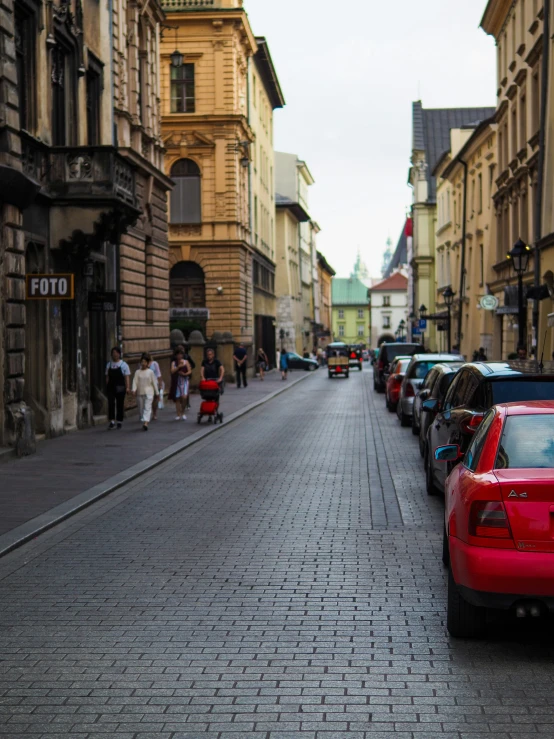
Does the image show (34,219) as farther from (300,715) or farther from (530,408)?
(300,715)

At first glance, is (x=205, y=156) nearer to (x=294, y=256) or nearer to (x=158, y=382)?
(x=158, y=382)

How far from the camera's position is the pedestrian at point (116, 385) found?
73.8 ft

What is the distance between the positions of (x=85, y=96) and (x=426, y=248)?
6449 centimetres

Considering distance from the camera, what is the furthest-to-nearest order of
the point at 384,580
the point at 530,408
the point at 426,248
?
the point at 426,248
the point at 384,580
the point at 530,408

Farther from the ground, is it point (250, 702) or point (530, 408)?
point (530, 408)

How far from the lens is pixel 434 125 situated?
91.6 meters

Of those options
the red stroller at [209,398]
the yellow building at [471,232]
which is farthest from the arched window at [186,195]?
the red stroller at [209,398]

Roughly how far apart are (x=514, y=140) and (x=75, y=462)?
26674 mm

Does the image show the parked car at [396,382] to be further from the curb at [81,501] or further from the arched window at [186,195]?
the arched window at [186,195]

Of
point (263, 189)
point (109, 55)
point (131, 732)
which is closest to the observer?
point (131, 732)

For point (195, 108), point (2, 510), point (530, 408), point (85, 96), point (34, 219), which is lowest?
point (2, 510)

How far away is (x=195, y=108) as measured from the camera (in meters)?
49.1

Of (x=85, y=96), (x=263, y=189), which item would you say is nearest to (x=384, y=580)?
(x=85, y=96)

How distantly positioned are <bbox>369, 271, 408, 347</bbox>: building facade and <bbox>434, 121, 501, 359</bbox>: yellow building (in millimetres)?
89839
